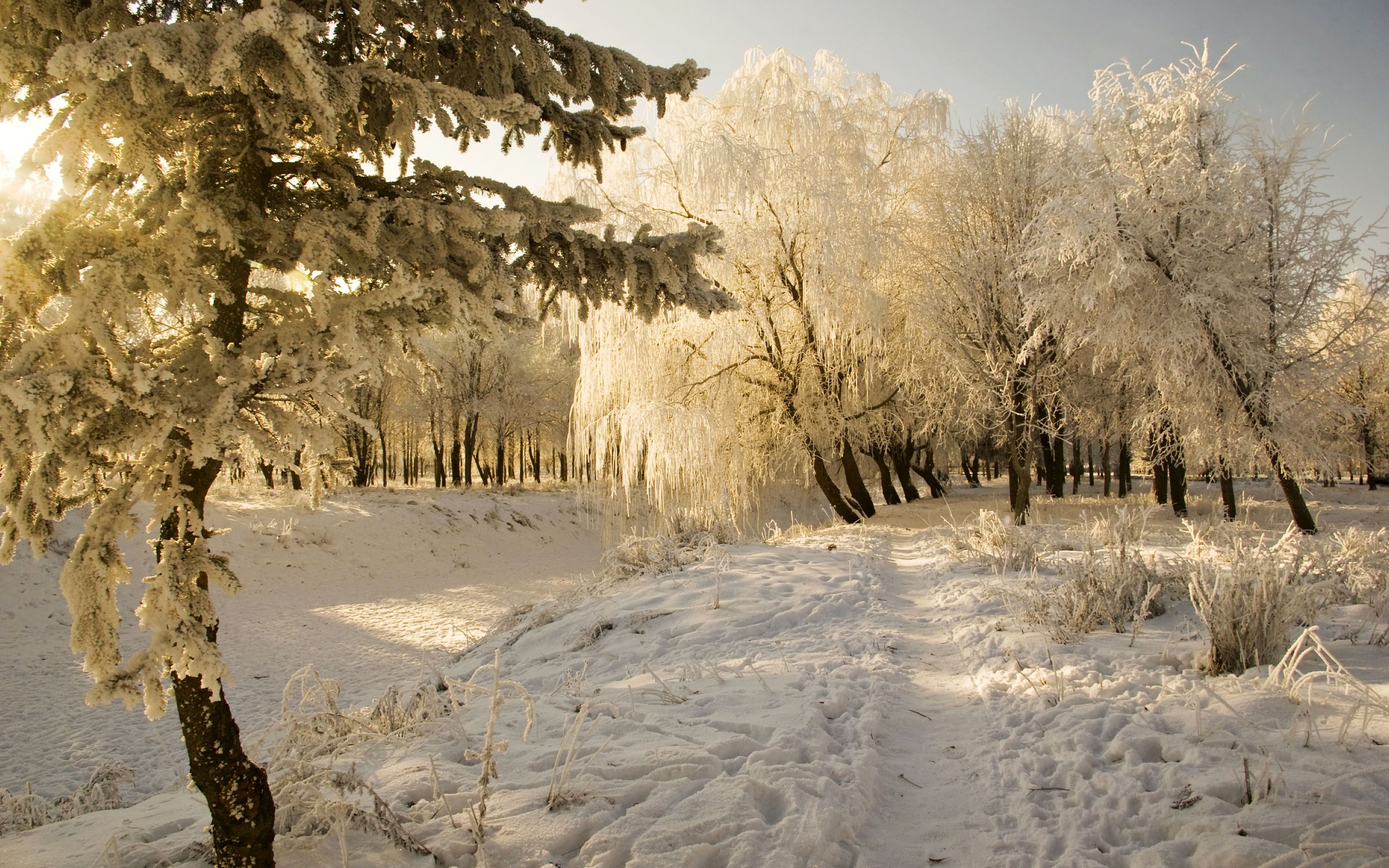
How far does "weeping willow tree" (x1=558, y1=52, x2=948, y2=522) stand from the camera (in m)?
10.5

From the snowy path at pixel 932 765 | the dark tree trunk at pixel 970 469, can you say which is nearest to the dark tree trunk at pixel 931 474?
the dark tree trunk at pixel 970 469

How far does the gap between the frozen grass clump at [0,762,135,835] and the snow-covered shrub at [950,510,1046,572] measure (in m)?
7.30

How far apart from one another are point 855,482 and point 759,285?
4.91 m

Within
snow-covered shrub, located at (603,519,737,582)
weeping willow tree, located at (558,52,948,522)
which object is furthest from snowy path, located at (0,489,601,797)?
weeping willow tree, located at (558,52,948,522)

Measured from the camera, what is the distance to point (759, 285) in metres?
11.7

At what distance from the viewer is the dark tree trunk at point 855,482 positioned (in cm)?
1359

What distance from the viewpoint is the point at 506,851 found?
241cm

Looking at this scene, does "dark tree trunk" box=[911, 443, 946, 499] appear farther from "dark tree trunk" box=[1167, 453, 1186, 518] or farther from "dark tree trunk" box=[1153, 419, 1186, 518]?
"dark tree trunk" box=[1167, 453, 1186, 518]

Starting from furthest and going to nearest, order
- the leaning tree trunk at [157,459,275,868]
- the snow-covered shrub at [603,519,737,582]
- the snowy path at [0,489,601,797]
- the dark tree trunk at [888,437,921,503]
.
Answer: the dark tree trunk at [888,437,921,503] < the snow-covered shrub at [603,519,737,582] < the snowy path at [0,489,601,797] < the leaning tree trunk at [157,459,275,868]

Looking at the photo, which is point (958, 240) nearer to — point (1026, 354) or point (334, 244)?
point (1026, 354)

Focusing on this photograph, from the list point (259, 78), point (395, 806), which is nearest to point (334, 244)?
point (259, 78)

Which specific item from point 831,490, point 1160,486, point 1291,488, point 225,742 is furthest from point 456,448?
point 225,742

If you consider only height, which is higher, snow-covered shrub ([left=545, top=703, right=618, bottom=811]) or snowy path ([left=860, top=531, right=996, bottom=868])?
snow-covered shrub ([left=545, top=703, right=618, bottom=811])

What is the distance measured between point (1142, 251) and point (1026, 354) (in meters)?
2.21
